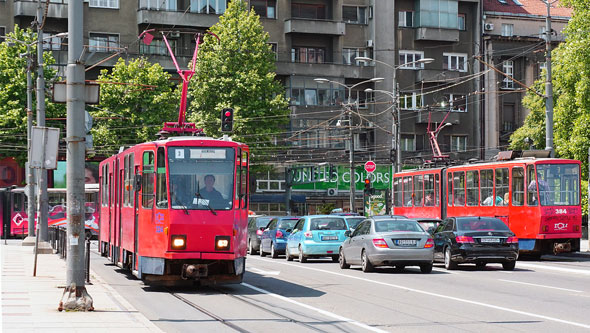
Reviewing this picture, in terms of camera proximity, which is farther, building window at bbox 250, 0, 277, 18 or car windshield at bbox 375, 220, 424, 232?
building window at bbox 250, 0, 277, 18

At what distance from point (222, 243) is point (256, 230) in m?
20.4

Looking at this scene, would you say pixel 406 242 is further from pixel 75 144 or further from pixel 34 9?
pixel 34 9

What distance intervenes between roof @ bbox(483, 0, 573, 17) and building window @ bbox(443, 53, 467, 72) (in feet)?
15.2

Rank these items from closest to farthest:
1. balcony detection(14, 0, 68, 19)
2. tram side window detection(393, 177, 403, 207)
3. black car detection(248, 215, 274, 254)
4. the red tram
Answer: the red tram
black car detection(248, 215, 274, 254)
tram side window detection(393, 177, 403, 207)
balcony detection(14, 0, 68, 19)

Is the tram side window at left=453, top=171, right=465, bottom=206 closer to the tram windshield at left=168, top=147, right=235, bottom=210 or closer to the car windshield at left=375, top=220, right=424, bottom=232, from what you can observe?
the car windshield at left=375, top=220, right=424, bottom=232

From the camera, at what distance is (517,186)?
3297 centimetres

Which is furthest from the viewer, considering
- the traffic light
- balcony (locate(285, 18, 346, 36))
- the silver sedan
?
balcony (locate(285, 18, 346, 36))

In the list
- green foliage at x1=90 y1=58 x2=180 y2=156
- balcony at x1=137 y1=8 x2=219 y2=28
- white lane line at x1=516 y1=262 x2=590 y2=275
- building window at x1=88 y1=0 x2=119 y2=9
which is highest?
building window at x1=88 y1=0 x2=119 y2=9

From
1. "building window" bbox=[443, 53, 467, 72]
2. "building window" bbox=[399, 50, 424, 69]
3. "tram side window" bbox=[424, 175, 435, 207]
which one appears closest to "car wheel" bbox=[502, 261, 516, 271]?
"tram side window" bbox=[424, 175, 435, 207]

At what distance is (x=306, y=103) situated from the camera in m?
70.7

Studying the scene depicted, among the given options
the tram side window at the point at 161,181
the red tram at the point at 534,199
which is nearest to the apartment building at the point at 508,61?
the red tram at the point at 534,199

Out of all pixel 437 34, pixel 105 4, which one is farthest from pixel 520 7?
pixel 105 4

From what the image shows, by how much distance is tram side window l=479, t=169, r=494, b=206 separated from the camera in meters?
34.8

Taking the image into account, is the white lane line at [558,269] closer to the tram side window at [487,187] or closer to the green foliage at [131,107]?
the tram side window at [487,187]
